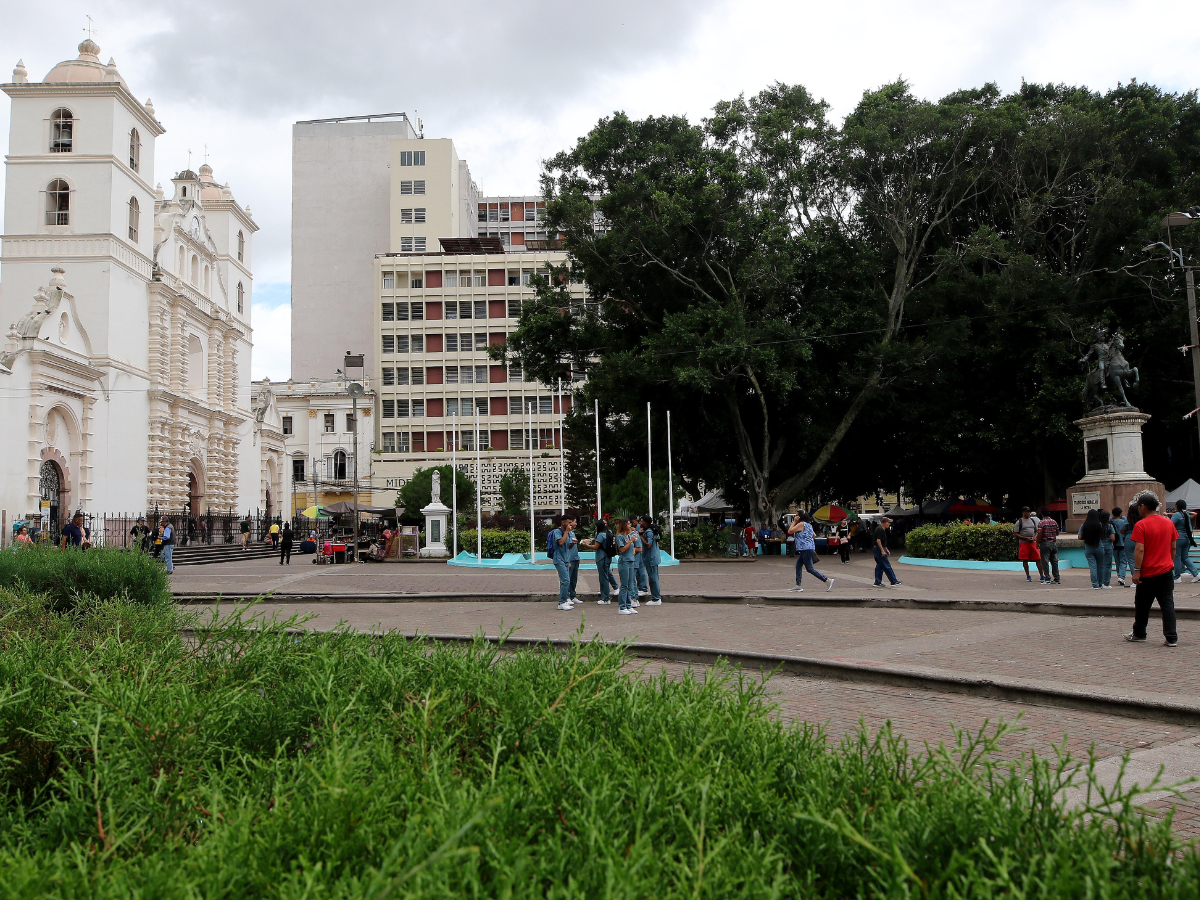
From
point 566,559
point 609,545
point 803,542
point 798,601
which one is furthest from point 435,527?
point 798,601

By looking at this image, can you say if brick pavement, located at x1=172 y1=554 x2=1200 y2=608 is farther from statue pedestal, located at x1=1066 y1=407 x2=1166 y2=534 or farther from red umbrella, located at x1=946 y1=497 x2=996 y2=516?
red umbrella, located at x1=946 y1=497 x2=996 y2=516

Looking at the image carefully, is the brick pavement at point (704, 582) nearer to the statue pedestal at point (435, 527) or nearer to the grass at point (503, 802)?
the statue pedestal at point (435, 527)

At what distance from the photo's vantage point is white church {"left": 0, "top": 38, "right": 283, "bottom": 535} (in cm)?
3362

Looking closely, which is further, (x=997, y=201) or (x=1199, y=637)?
(x=997, y=201)

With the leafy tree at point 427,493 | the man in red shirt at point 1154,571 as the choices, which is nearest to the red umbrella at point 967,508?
the leafy tree at point 427,493

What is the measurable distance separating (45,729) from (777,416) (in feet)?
110

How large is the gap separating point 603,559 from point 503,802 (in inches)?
535

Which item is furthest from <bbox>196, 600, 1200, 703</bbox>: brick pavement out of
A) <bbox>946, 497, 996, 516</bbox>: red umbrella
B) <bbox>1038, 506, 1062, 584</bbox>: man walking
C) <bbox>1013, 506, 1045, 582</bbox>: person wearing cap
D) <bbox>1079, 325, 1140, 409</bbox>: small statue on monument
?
<bbox>946, 497, 996, 516</bbox>: red umbrella

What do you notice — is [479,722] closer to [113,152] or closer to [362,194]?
[113,152]

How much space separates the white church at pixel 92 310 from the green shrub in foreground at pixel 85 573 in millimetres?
23577

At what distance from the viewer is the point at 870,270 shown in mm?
33594

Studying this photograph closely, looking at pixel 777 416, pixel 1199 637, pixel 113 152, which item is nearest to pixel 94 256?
pixel 113 152

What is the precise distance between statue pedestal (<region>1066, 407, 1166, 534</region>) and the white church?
1303 inches

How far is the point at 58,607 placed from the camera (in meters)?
11.1
